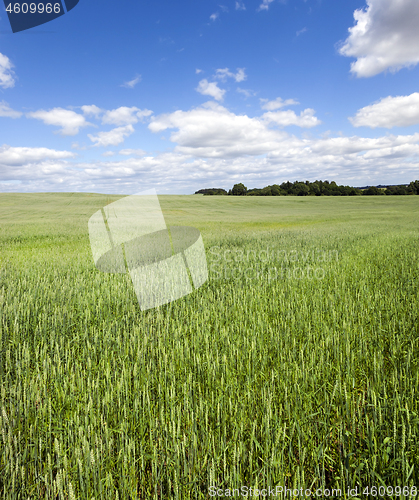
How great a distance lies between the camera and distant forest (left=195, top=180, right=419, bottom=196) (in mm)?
79062

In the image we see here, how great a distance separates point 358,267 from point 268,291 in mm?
3106

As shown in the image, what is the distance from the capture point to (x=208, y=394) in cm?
216

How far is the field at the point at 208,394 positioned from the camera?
60.0 inches

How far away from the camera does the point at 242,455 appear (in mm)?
1634

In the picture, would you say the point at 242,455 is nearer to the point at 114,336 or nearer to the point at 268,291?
the point at 114,336

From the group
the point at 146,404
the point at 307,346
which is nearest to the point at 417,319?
the point at 307,346
